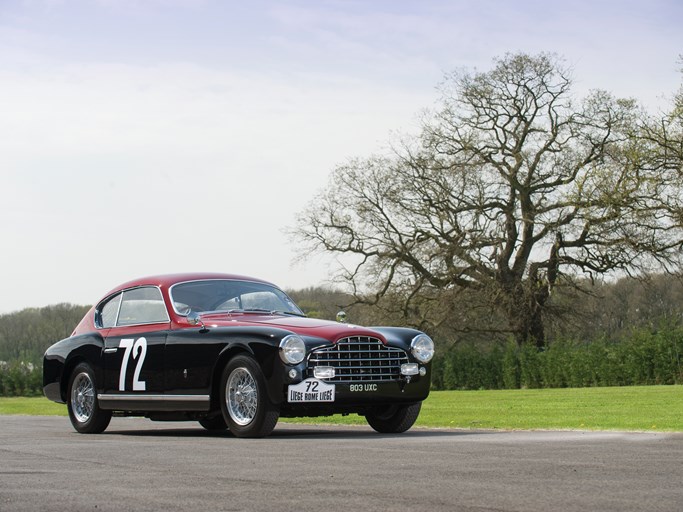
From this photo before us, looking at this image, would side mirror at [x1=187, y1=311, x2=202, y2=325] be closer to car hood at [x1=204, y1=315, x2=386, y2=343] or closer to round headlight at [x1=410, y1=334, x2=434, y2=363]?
car hood at [x1=204, y1=315, x2=386, y2=343]

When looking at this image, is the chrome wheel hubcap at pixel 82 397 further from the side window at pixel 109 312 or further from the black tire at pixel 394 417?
the black tire at pixel 394 417

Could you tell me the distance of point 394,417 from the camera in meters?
13.2

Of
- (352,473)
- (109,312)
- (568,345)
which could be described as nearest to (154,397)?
(109,312)

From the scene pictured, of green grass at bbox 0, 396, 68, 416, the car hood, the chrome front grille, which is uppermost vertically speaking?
the car hood

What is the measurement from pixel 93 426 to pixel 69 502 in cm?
789

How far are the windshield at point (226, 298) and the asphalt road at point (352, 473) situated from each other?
6.15 ft

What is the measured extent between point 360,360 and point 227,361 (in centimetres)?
142

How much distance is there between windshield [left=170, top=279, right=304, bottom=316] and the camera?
13.4 metres

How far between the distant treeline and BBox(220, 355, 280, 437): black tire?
1159cm

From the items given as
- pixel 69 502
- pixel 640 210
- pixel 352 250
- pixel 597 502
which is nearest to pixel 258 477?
pixel 69 502

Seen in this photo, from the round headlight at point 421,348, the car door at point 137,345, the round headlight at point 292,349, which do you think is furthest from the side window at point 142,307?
the round headlight at point 421,348

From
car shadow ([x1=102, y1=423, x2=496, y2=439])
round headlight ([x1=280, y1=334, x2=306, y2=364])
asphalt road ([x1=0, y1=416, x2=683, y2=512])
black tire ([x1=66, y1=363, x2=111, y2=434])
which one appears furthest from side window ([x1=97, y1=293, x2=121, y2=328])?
round headlight ([x1=280, y1=334, x2=306, y2=364])

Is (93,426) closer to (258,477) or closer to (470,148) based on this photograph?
(258,477)

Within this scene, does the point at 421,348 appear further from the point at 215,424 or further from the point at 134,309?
the point at 134,309
